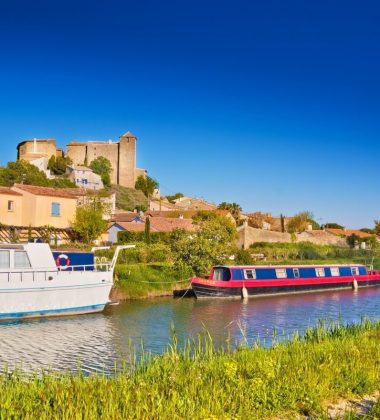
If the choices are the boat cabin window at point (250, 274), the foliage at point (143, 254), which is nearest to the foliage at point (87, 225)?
the foliage at point (143, 254)

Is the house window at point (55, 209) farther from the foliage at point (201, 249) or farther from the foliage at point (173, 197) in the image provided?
the foliage at point (173, 197)

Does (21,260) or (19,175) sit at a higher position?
A: (19,175)

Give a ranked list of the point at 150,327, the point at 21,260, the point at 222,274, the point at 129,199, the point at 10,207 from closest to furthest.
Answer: the point at 150,327
the point at 21,260
the point at 222,274
the point at 10,207
the point at 129,199

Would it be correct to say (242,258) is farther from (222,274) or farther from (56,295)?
(56,295)

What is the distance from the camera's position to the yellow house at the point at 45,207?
124 feet

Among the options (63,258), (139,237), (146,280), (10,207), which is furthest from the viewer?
(139,237)

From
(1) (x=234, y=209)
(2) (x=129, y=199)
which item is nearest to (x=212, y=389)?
(1) (x=234, y=209)

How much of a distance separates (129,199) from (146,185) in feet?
43.5

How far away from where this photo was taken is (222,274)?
3170 cm

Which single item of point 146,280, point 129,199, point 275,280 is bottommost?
point 275,280

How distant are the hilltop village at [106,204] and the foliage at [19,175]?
5.0 inches

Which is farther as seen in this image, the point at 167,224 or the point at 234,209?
the point at 234,209

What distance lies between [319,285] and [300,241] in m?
21.2

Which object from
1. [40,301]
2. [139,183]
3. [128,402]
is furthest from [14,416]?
[139,183]
